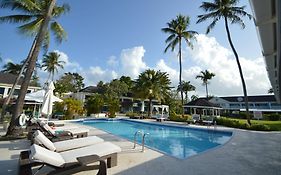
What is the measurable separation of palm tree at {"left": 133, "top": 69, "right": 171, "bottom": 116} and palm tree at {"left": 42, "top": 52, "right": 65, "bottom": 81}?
20844 millimetres

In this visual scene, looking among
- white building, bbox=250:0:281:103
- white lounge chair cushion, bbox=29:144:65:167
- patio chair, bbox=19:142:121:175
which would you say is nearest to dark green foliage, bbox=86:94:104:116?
patio chair, bbox=19:142:121:175

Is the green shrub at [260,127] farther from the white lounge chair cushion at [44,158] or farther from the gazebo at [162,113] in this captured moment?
the white lounge chair cushion at [44,158]

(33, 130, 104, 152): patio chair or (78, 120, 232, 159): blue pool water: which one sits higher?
(33, 130, 104, 152): patio chair

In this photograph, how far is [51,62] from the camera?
39.4m

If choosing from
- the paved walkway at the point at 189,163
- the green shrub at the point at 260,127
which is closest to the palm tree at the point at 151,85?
the green shrub at the point at 260,127

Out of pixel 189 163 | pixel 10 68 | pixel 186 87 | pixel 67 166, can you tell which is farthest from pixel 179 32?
pixel 10 68

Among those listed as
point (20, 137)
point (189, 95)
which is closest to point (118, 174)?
point (20, 137)

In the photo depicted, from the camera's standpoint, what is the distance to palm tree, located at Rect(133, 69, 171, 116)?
98.5 ft

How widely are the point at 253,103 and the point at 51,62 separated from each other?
5450 cm

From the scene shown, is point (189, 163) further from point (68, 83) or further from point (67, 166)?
point (68, 83)

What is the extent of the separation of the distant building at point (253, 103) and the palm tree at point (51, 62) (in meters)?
44.9

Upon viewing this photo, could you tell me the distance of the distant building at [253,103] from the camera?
45938mm

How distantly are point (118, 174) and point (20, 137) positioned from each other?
6570 millimetres

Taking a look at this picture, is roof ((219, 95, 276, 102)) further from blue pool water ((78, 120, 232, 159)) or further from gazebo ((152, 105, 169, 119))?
blue pool water ((78, 120, 232, 159))
